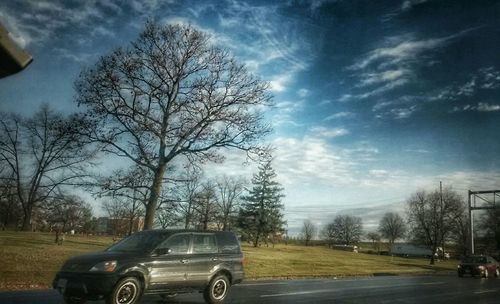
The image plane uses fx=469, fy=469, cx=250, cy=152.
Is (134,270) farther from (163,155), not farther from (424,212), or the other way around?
(424,212)

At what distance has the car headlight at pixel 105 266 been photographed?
32.7ft

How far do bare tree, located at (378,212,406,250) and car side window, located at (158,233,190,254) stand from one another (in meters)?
123

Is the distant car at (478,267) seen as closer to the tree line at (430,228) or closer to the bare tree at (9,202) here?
the tree line at (430,228)

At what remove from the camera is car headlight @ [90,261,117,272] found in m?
9.96

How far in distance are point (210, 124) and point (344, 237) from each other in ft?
403

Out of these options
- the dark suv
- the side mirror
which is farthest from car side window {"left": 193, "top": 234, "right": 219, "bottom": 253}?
the side mirror

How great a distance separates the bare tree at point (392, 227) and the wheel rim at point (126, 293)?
125 meters

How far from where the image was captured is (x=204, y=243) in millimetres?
12461

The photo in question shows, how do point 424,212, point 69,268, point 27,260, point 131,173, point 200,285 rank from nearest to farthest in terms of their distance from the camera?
point 69,268
point 200,285
point 27,260
point 131,173
point 424,212

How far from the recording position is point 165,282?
11.1 metres

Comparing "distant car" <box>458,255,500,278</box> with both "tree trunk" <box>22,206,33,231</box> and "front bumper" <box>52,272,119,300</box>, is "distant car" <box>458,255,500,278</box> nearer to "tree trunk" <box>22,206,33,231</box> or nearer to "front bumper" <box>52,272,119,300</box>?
"front bumper" <box>52,272,119,300</box>

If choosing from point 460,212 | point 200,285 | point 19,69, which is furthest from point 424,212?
point 19,69

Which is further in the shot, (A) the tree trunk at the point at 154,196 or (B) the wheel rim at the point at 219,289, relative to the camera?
(A) the tree trunk at the point at 154,196

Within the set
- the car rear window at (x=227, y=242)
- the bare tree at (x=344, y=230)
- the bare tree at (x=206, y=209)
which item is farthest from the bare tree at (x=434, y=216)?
the bare tree at (x=344, y=230)
